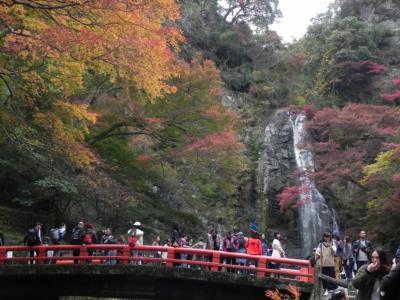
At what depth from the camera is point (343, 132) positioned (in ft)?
71.9

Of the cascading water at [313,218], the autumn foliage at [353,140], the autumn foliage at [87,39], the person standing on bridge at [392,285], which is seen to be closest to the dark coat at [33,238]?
the autumn foliage at [87,39]

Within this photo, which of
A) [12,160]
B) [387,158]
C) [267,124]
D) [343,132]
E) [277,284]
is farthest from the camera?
[267,124]

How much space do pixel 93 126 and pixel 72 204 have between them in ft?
11.1

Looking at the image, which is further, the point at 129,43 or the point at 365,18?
the point at 365,18

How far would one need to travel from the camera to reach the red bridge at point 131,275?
11.2 meters

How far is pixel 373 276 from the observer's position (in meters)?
4.37

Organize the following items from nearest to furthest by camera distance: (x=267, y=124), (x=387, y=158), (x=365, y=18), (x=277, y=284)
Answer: (x=277, y=284) < (x=387, y=158) < (x=267, y=124) < (x=365, y=18)

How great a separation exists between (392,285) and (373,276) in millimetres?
864

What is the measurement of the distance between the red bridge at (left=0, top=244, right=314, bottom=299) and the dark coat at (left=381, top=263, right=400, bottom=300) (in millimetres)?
7184

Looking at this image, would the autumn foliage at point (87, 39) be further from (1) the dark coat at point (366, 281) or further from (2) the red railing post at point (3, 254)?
(1) the dark coat at point (366, 281)

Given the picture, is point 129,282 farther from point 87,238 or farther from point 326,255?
point 326,255

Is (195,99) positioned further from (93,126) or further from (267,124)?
(267,124)

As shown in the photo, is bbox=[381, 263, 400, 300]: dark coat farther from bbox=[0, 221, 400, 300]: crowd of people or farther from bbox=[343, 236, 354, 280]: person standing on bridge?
bbox=[343, 236, 354, 280]: person standing on bridge

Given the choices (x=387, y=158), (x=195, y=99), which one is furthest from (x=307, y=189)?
(x=195, y=99)
